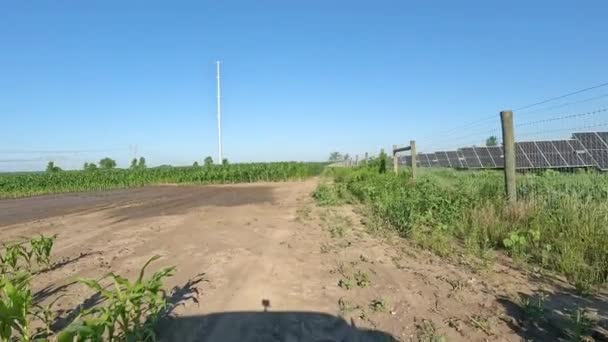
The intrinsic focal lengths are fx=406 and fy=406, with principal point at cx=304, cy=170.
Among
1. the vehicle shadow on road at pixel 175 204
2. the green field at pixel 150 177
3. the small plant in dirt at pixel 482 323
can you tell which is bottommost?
the small plant in dirt at pixel 482 323

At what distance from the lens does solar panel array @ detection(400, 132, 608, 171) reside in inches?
584

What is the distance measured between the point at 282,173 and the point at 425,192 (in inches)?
1095

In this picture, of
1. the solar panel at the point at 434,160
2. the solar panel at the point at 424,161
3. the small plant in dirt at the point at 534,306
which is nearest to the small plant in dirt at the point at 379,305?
the small plant in dirt at the point at 534,306

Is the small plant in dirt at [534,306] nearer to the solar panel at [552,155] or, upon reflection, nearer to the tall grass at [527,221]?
the tall grass at [527,221]

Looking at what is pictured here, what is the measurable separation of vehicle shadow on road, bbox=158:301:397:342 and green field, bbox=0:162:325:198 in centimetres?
3092

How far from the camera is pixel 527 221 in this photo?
544cm

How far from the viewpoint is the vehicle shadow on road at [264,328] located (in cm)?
306

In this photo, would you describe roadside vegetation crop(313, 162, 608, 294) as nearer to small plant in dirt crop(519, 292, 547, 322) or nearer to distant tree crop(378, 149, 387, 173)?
small plant in dirt crop(519, 292, 547, 322)

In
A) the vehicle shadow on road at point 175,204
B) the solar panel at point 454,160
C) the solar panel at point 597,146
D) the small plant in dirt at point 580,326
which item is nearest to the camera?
the small plant in dirt at point 580,326

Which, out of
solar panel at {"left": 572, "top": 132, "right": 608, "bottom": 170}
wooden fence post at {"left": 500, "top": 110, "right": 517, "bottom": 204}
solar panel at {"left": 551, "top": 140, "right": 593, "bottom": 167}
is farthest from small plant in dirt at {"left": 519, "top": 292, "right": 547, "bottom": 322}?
solar panel at {"left": 551, "top": 140, "right": 593, "bottom": 167}

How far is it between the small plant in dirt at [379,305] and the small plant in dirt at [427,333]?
355 millimetres

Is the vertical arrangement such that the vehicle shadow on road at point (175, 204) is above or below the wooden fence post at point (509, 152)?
below

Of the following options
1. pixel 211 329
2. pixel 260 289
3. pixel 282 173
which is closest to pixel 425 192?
pixel 260 289

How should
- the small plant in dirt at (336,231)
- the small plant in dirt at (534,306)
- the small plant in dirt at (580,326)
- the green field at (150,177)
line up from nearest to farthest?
1. the small plant in dirt at (580,326)
2. the small plant in dirt at (534,306)
3. the small plant in dirt at (336,231)
4. the green field at (150,177)
